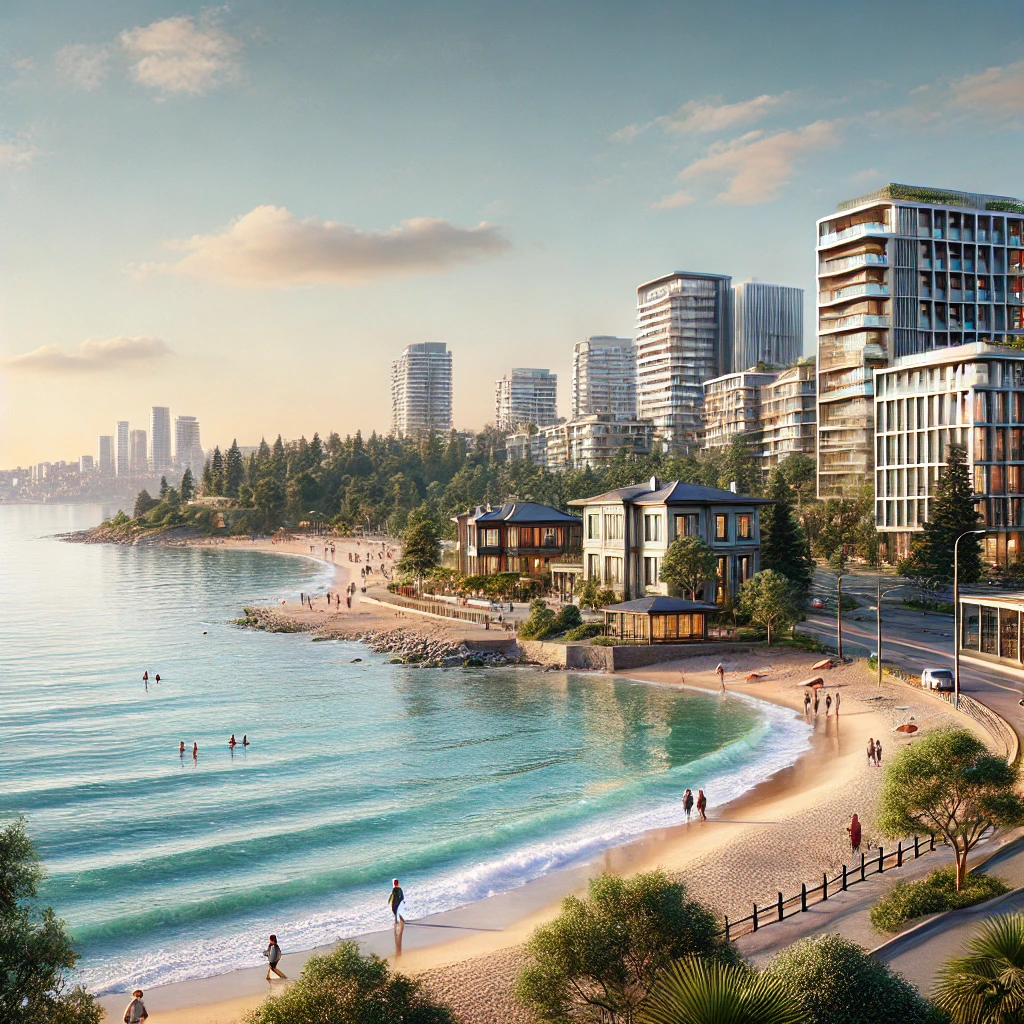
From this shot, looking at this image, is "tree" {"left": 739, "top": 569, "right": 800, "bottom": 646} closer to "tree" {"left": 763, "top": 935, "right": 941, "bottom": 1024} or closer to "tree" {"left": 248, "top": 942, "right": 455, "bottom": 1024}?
"tree" {"left": 763, "top": 935, "right": 941, "bottom": 1024}

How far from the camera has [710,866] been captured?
30.9m

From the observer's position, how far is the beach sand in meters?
23.8

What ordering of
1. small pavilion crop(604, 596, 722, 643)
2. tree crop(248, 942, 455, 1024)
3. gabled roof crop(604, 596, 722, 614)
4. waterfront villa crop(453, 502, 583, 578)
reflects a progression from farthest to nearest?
waterfront villa crop(453, 502, 583, 578)
small pavilion crop(604, 596, 722, 643)
gabled roof crop(604, 596, 722, 614)
tree crop(248, 942, 455, 1024)

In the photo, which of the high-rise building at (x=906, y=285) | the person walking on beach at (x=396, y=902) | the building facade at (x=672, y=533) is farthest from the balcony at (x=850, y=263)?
the person walking on beach at (x=396, y=902)

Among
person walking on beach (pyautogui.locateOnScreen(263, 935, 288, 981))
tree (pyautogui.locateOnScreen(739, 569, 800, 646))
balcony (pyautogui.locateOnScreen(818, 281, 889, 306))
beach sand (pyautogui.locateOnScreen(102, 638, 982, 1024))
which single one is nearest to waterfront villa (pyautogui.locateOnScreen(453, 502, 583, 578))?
tree (pyautogui.locateOnScreen(739, 569, 800, 646))

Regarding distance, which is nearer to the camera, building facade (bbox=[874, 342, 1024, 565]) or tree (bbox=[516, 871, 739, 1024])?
tree (bbox=[516, 871, 739, 1024])

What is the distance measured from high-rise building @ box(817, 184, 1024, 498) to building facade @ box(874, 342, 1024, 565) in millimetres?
13491

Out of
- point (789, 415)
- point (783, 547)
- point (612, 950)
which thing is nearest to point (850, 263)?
point (789, 415)

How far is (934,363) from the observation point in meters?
99.6

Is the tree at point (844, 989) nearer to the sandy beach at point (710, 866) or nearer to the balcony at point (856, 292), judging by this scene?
the sandy beach at point (710, 866)

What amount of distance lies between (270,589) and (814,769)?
97.1 metres

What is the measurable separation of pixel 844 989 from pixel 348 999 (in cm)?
722

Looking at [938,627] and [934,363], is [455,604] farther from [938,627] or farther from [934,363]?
[934,363]

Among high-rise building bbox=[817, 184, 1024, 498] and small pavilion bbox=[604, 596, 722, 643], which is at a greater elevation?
high-rise building bbox=[817, 184, 1024, 498]
